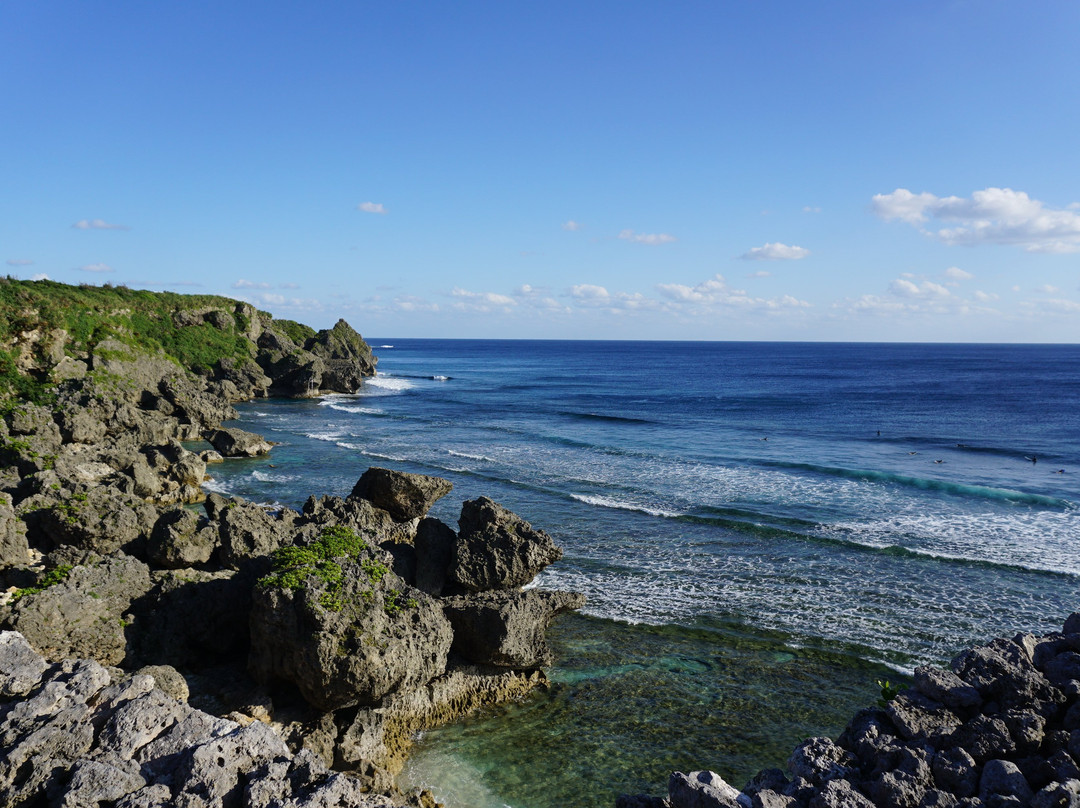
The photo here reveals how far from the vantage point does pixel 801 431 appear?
6175cm

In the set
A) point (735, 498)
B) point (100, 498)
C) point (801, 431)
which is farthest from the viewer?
point (801, 431)

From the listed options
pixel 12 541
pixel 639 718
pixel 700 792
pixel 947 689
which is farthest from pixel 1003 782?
pixel 12 541

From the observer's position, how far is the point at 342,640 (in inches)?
510

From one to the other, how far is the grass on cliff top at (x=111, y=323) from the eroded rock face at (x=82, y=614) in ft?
111

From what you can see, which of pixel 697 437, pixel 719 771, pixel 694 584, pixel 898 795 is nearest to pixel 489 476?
pixel 694 584

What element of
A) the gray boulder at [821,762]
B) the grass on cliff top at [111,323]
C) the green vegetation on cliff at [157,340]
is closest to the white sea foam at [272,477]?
the green vegetation on cliff at [157,340]

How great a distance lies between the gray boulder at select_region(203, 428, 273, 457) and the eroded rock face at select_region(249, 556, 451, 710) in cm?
3272

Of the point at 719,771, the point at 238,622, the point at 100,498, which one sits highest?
the point at 100,498

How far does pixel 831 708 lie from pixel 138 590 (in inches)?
642

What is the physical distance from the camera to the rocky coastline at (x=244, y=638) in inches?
380

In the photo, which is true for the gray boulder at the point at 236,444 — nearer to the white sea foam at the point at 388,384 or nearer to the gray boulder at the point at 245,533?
the gray boulder at the point at 245,533

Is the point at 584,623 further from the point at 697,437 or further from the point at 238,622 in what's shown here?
the point at 697,437

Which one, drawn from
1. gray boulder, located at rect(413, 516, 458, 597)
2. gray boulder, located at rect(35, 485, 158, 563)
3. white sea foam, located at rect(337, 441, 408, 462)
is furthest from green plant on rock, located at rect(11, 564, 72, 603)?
white sea foam, located at rect(337, 441, 408, 462)

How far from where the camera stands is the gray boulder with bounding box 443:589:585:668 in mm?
16062
